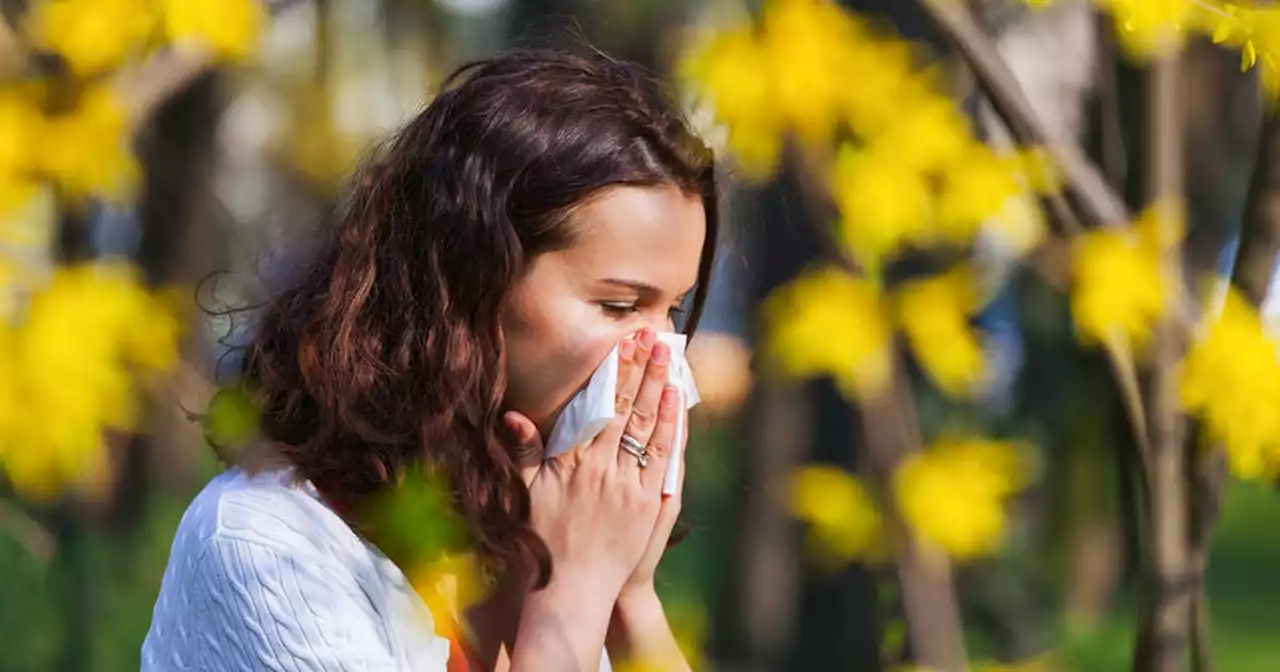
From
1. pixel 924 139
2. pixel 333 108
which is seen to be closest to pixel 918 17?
pixel 924 139

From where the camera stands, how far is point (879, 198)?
2.33 m

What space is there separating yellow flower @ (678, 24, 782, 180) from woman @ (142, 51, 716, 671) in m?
0.35

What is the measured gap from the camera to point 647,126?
1.91m

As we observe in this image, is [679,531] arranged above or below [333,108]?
above

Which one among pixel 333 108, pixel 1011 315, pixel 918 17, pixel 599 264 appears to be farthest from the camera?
pixel 333 108

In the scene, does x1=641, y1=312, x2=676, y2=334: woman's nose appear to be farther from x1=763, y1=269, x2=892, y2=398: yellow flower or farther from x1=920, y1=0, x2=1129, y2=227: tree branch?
x1=920, y1=0, x2=1129, y2=227: tree branch

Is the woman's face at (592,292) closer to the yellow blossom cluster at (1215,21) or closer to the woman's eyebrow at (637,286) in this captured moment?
the woman's eyebrow at (637,286)

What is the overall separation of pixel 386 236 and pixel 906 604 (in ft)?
3.58

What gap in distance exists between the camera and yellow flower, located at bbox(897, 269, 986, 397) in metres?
2.52

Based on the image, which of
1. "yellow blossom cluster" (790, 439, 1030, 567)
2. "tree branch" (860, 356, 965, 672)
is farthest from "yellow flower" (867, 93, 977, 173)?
"yellow blossom cluster" (790, 439, 1030, 567)

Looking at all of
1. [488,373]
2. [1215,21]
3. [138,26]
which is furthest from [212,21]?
[1215,21]

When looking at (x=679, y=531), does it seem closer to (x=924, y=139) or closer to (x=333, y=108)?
(x=924, y=139)

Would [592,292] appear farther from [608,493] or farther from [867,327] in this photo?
[867,327]

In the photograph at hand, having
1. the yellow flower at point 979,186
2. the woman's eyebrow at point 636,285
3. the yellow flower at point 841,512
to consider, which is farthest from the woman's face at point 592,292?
the yellow flower at point 841,512
